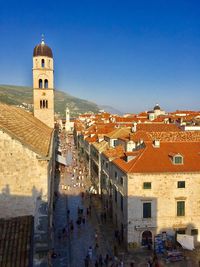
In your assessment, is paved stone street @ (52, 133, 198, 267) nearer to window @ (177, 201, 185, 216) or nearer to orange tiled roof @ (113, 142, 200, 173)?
window @ (177, 201, 185, 216)

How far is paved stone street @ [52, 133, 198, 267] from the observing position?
26.8 meters

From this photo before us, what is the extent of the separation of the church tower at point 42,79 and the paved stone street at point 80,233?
12.7 meters

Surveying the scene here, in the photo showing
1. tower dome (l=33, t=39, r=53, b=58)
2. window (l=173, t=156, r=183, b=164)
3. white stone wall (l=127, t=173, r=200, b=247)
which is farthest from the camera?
tower dome (l=33, t=39, r=53, b=58)

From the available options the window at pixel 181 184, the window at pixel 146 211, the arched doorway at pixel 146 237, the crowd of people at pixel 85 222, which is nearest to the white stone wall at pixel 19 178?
the crowd of people at pixel 85 222

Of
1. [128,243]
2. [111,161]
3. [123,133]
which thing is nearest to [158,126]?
[123,133]

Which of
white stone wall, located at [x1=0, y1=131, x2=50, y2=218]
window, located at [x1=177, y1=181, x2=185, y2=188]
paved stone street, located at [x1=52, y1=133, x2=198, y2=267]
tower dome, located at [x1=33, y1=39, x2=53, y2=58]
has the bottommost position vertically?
paved stone street, located at [x1=52, y1=133, x2=198, y2=267]

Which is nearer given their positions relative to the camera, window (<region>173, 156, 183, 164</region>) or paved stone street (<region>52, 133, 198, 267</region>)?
paved stone street (<region>52, 133, 198, 267</region>)

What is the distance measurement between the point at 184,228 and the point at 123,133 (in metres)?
23.2

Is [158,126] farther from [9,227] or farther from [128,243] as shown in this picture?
[9,227]

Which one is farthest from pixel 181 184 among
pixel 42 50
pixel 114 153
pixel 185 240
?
pixel 42 50

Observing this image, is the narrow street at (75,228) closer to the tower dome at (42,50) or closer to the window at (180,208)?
the window at (180,208)

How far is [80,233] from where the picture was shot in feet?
108

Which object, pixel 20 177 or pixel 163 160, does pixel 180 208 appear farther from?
pixel 20 177


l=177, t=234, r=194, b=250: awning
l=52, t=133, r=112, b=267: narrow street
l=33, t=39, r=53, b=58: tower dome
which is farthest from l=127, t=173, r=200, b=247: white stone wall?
l=33, t=39, r=53, b=58: tower dome
